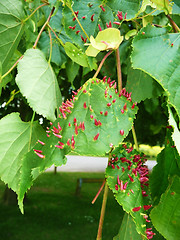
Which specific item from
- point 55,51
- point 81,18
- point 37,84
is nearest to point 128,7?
point 81,18

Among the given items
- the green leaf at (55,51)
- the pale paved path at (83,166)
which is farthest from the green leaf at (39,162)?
the pale paved path at (83,166)

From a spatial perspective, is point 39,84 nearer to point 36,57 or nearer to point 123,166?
point 36,57

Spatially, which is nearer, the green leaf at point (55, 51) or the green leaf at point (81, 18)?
the green leaf at point (81, 18)

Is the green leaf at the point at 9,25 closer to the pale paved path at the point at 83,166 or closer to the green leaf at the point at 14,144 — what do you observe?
the green leaf at the point at 14,144

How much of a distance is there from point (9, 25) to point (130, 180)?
1.40 feet

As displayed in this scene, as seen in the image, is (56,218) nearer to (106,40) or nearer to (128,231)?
(128,231)

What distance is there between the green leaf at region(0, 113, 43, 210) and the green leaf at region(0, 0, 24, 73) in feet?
0.43

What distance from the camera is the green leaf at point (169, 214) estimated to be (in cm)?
48

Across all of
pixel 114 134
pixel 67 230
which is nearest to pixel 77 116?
pixel 114 134

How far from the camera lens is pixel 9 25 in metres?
0.69

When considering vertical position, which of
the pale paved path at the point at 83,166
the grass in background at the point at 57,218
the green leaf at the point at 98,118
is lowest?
the pale paved path at the point at 83,166

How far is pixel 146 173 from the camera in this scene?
1.63 ft

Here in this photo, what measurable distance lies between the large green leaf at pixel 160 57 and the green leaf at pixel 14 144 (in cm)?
26

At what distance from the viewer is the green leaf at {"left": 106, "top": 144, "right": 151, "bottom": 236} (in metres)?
0.44
